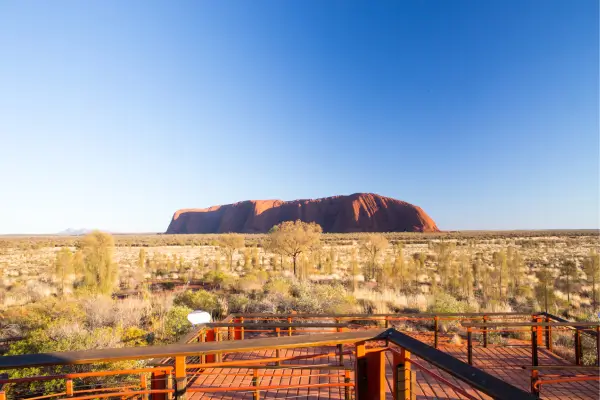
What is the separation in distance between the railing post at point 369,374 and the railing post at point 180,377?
103 cm

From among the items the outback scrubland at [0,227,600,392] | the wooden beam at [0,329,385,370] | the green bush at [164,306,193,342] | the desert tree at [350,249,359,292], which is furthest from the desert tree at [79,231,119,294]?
the wooden beam at [0,329,385,370]

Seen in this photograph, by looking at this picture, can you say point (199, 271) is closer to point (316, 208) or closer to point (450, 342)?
point (450, 342)

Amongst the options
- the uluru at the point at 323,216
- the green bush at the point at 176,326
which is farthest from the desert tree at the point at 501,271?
the uluru at the point at 323,216

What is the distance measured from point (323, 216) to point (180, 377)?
114770mm

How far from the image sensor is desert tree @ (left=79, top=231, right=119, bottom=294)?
14.8 m

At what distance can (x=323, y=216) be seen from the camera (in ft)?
382

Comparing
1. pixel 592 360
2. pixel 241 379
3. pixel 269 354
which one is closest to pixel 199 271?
pixel 269 354

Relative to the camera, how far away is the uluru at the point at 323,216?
348 feet

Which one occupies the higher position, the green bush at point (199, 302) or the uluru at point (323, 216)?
the uluru at point (323, 216)

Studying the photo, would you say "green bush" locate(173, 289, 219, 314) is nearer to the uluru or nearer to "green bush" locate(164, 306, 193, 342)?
"green bush" locate(164, 306, 193, 342)

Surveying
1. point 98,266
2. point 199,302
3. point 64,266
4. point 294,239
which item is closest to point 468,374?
point 199,302

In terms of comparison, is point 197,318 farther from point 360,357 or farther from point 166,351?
point 360,357

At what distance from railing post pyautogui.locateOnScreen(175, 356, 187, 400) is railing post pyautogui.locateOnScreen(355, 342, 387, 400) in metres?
1.03

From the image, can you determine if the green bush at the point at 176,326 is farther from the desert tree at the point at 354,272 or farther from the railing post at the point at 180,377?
the desert tree at the point at 354,272
